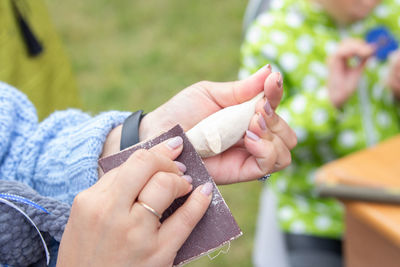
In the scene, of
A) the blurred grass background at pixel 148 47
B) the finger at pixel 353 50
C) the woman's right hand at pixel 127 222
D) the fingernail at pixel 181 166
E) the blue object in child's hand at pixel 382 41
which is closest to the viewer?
the woman's right hand at pixel 127 222

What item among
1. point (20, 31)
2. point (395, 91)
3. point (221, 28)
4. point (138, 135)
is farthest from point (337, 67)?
point (221, 28)

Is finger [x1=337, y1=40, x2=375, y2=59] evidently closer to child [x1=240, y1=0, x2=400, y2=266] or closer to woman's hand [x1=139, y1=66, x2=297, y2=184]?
child [x1=240, y1=0, x2=400, y2=266]

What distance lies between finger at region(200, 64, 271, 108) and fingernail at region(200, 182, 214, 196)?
15 centimetres

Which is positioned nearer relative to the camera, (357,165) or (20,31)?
(357,165)

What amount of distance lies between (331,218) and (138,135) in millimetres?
730

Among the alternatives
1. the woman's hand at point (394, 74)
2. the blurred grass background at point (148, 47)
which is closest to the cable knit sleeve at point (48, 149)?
the woman's hand at point (394, 74)

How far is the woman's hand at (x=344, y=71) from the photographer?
3.55 ft

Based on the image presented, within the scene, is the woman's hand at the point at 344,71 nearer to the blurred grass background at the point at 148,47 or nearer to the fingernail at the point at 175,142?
the fingernail at the point at 175,142

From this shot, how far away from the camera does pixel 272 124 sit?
0.60 m

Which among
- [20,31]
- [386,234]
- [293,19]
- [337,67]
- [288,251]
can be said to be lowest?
[288,251]

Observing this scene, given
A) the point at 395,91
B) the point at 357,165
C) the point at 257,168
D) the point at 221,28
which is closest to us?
the point at 257,168

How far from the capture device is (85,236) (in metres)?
0.45

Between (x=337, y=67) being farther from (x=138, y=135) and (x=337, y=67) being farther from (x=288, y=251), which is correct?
(x=138, y=135)

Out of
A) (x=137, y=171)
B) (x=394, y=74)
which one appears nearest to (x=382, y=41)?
(x=394, y=74)
